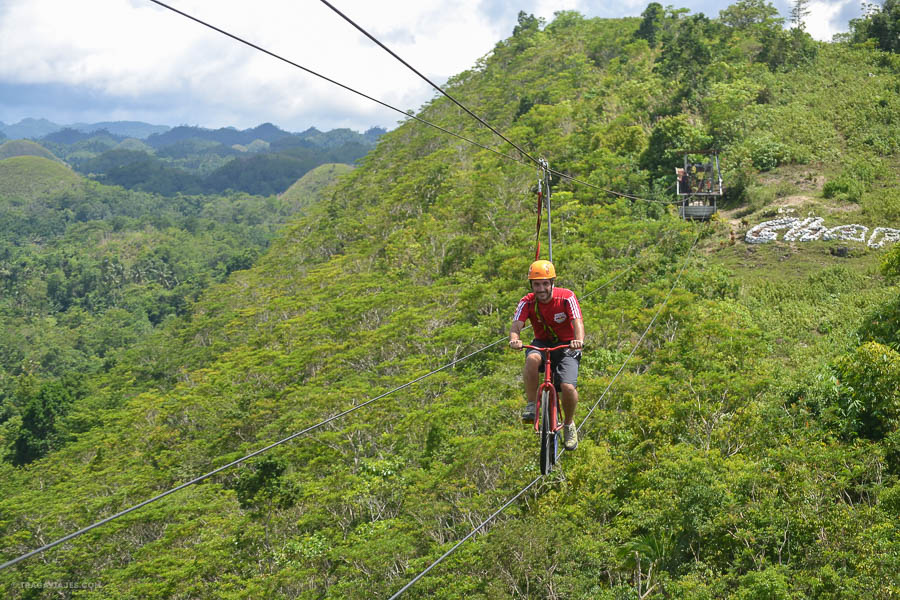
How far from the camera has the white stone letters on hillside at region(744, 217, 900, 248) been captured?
20.2 metres

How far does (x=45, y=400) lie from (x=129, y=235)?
92.3 metres

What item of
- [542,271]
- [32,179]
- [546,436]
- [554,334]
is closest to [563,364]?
[554,334]

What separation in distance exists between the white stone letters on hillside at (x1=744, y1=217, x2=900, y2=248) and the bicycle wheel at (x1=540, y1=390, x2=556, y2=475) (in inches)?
740

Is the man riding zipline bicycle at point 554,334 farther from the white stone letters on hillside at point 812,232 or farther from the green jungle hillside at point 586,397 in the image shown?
the white stone letters on hillside at point 812,232

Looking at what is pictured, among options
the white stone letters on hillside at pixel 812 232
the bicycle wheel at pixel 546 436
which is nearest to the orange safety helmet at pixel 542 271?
the bicycle wheel at pixel 546 436

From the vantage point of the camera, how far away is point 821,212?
74.3 feet

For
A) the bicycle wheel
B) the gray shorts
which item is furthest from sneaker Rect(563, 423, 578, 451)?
the gray shorts

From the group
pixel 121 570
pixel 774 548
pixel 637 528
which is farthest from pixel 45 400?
pixel 774 548

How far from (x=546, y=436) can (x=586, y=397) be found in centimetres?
1025

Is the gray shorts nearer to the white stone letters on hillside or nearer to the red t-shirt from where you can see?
the red t-shirt

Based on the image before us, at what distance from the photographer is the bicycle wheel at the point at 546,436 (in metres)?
6.02

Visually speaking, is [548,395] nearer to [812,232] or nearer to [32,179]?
[812,232]

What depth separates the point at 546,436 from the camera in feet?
20.2

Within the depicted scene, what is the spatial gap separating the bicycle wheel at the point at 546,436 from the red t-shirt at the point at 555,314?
2.12 feet
